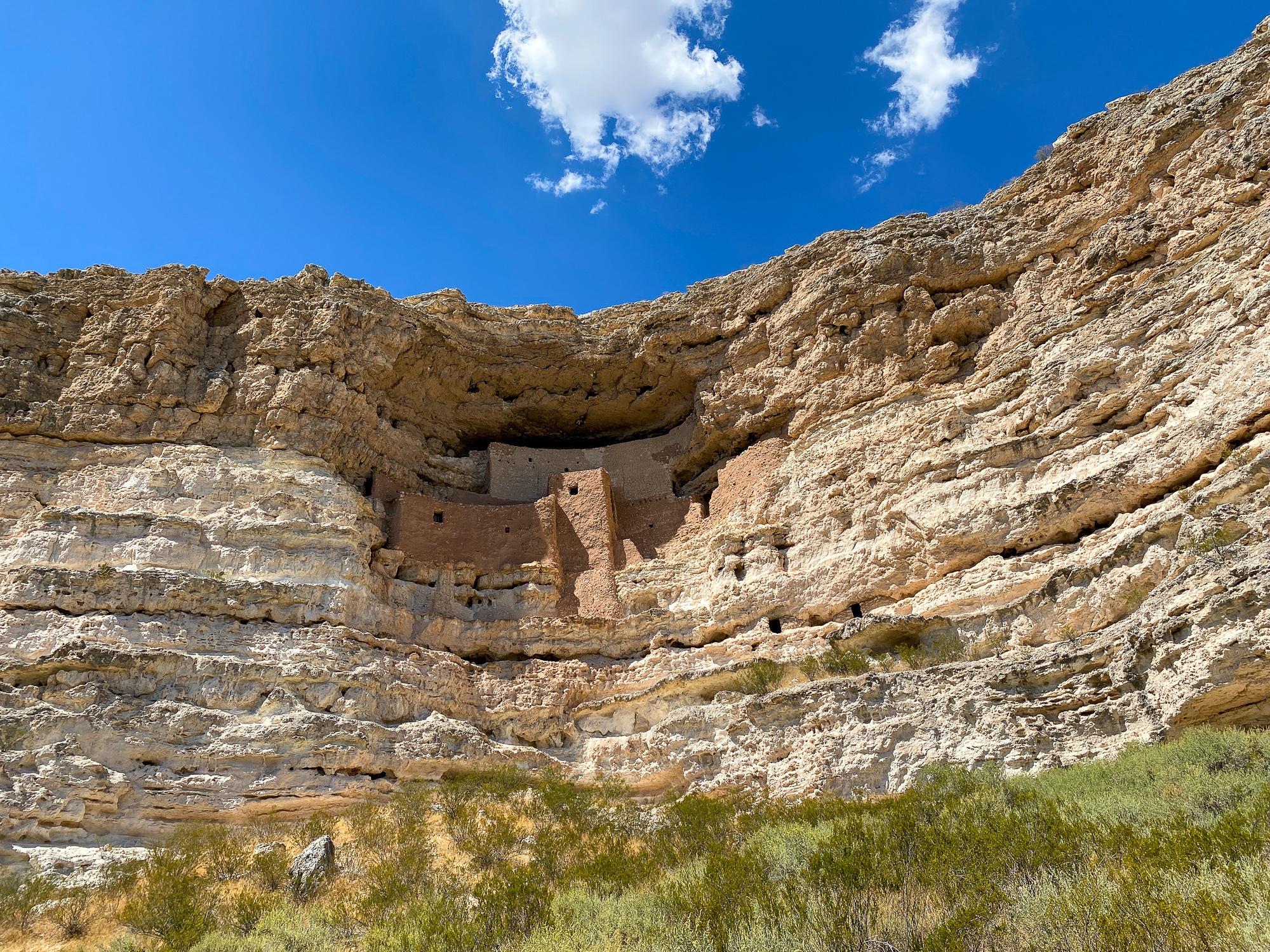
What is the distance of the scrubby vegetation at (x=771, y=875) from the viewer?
17.3ft

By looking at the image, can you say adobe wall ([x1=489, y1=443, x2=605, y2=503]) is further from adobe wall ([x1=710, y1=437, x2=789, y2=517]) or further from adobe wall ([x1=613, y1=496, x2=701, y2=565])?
adobe wall ([x1=710, y1=437, x2=789, y2=517])

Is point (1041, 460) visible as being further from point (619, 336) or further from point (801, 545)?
point (619, 336)

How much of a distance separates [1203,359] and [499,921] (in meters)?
11.9

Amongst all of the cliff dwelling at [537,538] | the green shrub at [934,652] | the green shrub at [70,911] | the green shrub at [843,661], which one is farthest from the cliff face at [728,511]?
the green shrub at [70,911]

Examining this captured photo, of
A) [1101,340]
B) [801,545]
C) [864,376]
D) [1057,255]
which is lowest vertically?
[801,545]

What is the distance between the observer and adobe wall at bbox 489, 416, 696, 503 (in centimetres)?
2033

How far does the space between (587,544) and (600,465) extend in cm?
364

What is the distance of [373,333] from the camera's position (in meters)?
19.0

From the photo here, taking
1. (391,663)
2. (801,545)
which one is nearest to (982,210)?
(801,545)

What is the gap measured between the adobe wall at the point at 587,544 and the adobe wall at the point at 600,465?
1.36 m

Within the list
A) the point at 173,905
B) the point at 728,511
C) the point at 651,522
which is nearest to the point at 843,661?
the point at 728,511

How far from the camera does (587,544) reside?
17750 mm

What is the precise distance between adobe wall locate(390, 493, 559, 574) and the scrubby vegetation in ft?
21.0

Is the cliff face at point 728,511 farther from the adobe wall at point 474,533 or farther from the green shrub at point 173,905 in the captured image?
the green shrub at point 173,905
